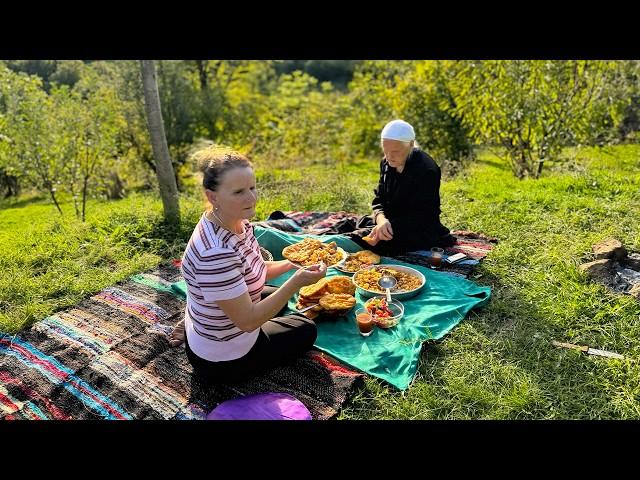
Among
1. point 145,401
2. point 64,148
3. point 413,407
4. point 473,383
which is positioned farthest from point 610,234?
point 64,148

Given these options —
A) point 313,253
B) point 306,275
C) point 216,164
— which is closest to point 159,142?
point 313,253

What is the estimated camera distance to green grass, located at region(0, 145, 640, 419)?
324 cm

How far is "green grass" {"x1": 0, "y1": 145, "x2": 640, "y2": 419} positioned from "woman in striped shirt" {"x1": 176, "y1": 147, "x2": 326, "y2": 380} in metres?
0.82

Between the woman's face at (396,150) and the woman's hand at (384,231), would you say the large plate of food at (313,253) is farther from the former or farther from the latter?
the woman's face at (396,150)

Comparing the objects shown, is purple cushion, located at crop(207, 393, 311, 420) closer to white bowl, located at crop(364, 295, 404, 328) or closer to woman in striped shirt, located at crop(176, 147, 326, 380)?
woman in striped shirt, located at crop(176, 147, 326, 380)

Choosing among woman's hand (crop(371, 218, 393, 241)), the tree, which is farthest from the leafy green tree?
the tree

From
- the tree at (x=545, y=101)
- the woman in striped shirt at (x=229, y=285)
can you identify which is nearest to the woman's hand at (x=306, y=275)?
the woman in striped shirt at (x=229, y=285)

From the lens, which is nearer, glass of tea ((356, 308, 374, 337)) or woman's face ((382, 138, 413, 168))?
glass of tea ((356, 308, 374, 337))

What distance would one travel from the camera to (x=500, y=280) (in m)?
4.79

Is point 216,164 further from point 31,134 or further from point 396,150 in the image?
point 31,134

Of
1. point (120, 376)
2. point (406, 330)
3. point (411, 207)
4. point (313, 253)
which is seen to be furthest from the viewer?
point (411, 207)

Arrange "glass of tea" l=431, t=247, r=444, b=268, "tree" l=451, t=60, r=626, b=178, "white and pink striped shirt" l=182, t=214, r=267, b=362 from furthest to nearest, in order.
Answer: "tree" l=451, t=60, r=626, b=178, "glass of tea" l=431, t=247, r=444, b=268, "white and pink striped shirt" l=182, t=214, r=267, b=362

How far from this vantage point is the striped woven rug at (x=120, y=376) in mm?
3240

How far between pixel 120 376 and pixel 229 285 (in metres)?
1.46
